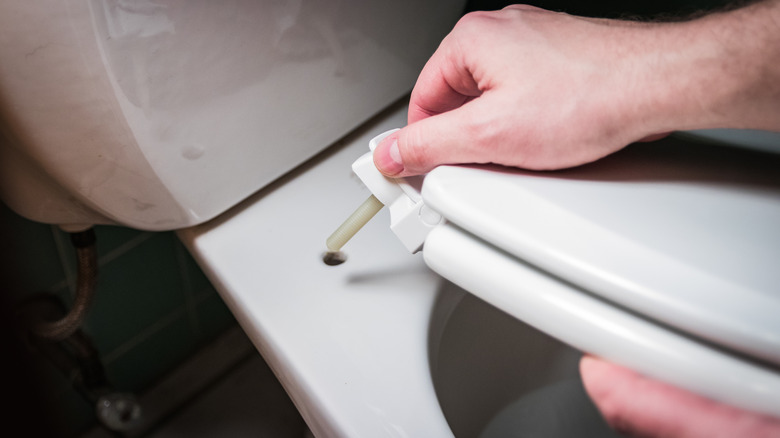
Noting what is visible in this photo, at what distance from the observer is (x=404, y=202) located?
0.35m

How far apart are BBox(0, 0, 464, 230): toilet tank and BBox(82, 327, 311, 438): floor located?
333 mm

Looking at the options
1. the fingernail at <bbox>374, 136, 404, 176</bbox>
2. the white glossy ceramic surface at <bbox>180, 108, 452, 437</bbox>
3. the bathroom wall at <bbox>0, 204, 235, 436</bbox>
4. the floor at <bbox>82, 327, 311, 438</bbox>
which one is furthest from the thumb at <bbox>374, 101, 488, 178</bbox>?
the floor at <bbox>82, 327, 311, 438</bbox>

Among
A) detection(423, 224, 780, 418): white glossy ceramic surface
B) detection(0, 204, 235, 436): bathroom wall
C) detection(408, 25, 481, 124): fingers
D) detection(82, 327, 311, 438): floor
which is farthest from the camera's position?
detection(82, 327, 311, 438): floor

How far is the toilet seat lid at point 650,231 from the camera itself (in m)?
0.23

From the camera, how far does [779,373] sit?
0.22 m

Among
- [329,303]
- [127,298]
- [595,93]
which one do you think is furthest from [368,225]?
[127,298]

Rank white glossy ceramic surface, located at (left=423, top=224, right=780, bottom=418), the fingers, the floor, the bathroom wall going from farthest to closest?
the floor, the bathroom wall, the fingers, white glossy ceramic surface, located at (left=423, top=224, right=780, bottom=418)

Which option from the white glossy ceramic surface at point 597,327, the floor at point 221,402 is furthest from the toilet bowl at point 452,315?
the floor at point 221,402

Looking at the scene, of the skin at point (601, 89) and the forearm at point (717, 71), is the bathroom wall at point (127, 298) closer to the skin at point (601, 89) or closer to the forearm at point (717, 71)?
the skin at point (601, 89)

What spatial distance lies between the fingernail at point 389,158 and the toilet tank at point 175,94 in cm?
11

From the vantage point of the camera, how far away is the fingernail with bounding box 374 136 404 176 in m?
0.33

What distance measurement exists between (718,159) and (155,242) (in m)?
0.53

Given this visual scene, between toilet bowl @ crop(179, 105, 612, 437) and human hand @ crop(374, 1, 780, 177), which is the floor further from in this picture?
human hand @ crop(374, 1, 780, 177)

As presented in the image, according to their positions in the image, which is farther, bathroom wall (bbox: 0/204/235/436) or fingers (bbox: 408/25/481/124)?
bathroom wall (bbox: 0/204/235/436)
